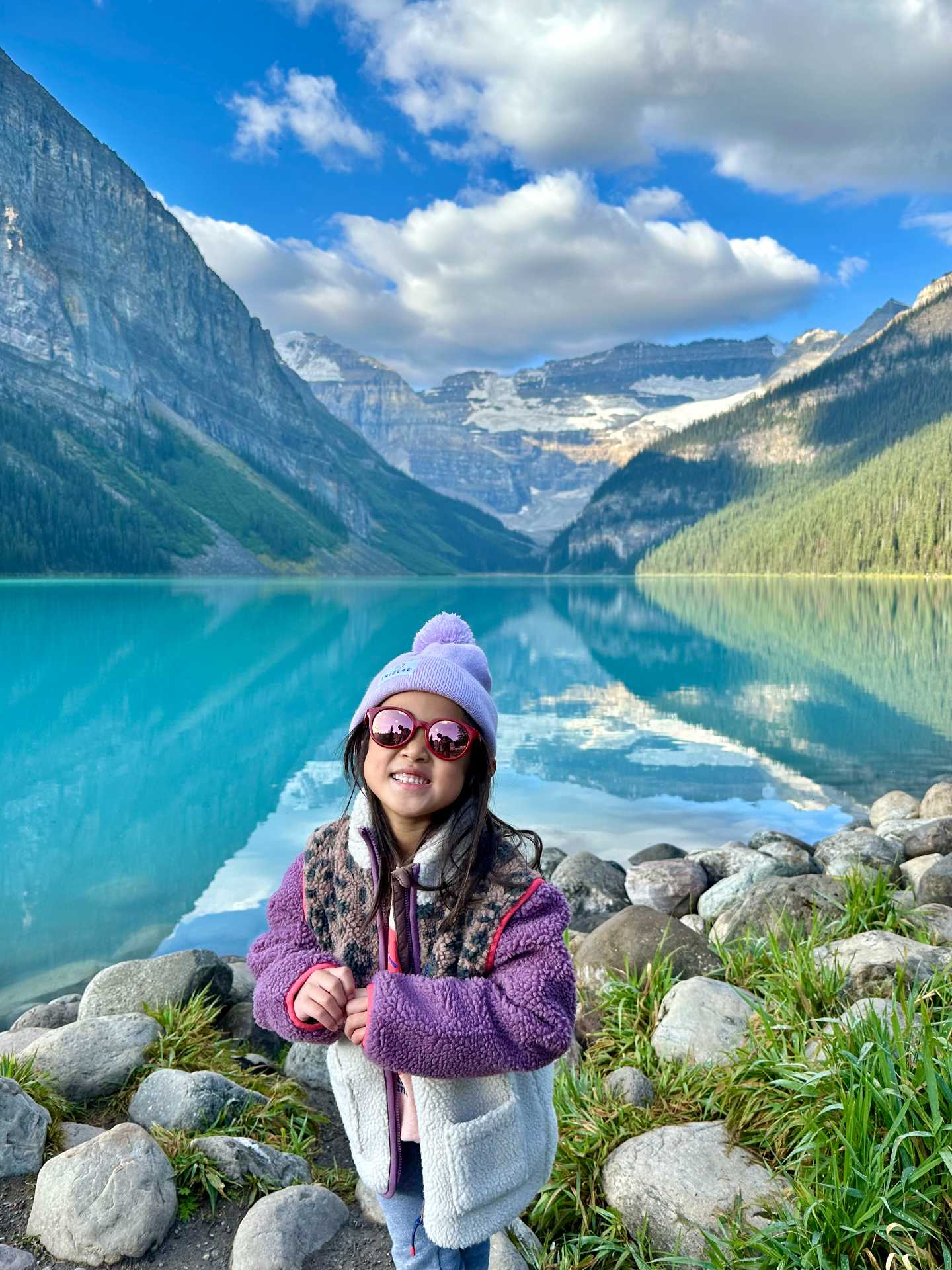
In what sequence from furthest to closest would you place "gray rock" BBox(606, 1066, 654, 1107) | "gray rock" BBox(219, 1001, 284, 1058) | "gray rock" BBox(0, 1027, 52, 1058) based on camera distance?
"gray rock" BBox(219, 1001, 284, 1058), "gray rock" BBox(0, 1027, 52, 1058), "gray rock" BBox(606, 1066, 654, 1107)

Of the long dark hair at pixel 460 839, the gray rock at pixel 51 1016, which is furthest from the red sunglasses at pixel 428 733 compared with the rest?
the gray rock at pixel 51 1016

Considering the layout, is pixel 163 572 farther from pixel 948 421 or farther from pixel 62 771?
pixel 948 421

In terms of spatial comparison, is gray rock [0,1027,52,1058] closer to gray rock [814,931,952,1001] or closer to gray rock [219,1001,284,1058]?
gray rock [219,1001,284,1058]

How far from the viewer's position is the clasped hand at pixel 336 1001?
7.77 ft

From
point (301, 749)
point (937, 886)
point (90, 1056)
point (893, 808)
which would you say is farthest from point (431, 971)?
point (301, 749)

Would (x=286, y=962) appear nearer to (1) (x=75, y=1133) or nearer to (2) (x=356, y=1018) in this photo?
(2) (x=356, y=1018)

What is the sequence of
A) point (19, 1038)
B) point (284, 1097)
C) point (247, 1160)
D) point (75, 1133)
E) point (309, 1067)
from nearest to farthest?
1. point (247, 1160)
2. point (75, 1133)
3. point (284, 1097)
4. point (309, 1067)
5. point (19, 1038)

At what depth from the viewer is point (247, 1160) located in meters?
4.09

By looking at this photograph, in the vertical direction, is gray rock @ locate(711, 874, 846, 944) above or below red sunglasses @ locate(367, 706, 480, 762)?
below

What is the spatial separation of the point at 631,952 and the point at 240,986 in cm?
302

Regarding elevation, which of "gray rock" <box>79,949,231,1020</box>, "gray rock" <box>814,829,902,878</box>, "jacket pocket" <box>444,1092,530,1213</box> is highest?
"jacket pocket" <box>444,1092,530,1213</box>

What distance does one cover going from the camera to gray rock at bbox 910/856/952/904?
7.03m

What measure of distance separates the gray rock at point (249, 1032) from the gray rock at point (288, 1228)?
2.04m

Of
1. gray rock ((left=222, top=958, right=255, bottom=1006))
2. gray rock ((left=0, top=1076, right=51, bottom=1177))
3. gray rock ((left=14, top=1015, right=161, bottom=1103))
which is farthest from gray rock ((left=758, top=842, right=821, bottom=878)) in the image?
gray rock ((left=0, top=1076, right=51, bottom=1177))
